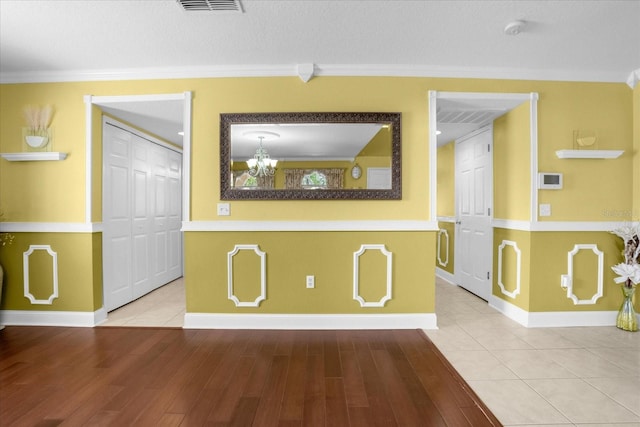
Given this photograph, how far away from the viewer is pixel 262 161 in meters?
3.01

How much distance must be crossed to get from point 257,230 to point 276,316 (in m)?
0.83

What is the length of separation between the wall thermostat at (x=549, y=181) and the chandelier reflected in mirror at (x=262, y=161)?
252 centimetres

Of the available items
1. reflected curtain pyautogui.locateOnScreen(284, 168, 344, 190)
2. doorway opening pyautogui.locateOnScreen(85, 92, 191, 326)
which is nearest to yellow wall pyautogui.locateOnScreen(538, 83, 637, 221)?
reflected curtain pyautogui.locateOnScreen(284, 168, 344, 190)

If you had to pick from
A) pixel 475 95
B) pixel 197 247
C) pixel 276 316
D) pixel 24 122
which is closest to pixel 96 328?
pixel 197 247

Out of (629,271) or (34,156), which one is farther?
(34,156)

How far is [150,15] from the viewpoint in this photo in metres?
2.22

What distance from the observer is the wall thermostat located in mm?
3045

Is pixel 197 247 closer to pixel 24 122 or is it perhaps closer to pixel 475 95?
pixel 24 122

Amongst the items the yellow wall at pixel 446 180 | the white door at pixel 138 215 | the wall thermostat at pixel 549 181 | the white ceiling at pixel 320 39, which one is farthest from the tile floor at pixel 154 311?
the yellow wall at pixel 446 180

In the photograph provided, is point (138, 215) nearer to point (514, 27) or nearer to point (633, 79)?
point (514, 27)

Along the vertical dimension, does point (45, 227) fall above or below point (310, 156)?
below

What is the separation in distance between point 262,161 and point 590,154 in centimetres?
305

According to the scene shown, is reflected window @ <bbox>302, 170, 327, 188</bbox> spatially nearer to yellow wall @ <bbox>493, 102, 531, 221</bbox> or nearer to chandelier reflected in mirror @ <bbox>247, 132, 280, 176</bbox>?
chandelier reflected in mirror @ <bbox>247, 132, 280, 176</bbox>

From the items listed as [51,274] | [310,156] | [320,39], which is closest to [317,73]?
[320,39]
